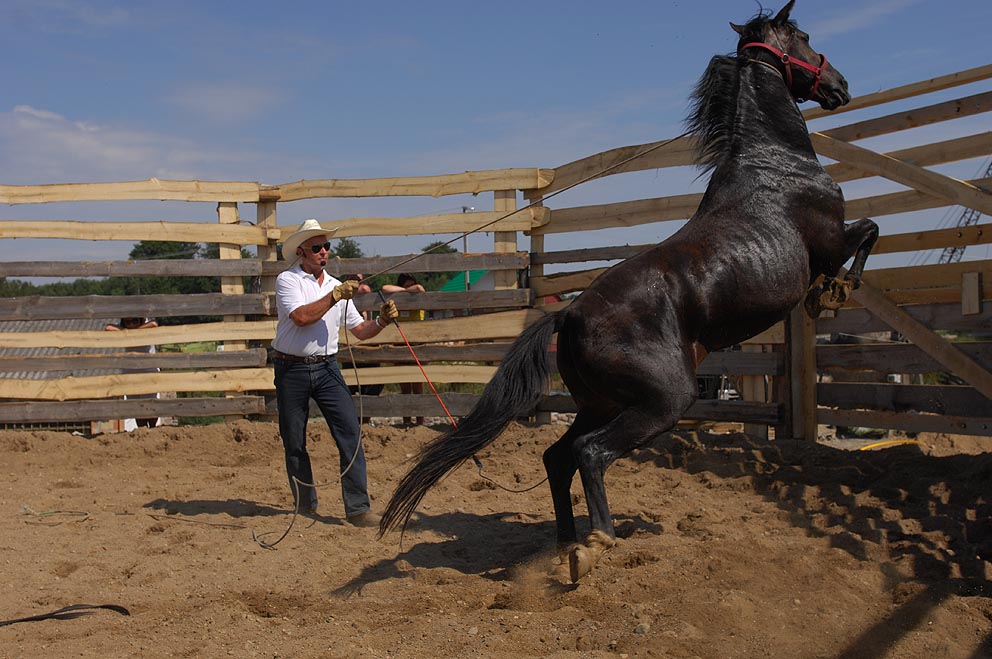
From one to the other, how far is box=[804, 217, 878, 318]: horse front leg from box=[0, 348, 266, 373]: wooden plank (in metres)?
6.02

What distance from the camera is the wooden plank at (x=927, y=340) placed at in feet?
17.1

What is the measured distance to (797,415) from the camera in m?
6.93

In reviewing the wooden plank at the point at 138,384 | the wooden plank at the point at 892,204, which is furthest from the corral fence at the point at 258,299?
the wooden plank at the point at 892,204

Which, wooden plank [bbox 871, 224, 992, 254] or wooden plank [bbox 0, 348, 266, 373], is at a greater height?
wooden plank [bbox 871, 224, 992, 254]

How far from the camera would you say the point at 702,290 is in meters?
4.43

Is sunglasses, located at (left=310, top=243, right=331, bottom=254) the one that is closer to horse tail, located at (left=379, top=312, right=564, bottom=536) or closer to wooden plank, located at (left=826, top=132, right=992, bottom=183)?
horse tail, located at (left=379, top=312, right=564, bottom=536)

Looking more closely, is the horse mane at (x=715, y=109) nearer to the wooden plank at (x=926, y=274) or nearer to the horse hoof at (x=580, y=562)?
the wooden plank at (x=926, y=274)

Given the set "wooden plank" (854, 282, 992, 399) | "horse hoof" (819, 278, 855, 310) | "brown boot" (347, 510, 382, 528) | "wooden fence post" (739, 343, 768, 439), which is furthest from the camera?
"wooden fence post" (739, 343, 768, 439)

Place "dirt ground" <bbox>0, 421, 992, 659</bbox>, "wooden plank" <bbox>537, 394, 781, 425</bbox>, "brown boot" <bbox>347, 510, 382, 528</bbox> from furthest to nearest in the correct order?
"wooden plank" <bbox>537, 394, 781, 425</bbox> → "brown boot" <bbox>347, 510, 382, 528</bbox> → "dirt ground" <bbox>0, 421, 992, 659</bbox>

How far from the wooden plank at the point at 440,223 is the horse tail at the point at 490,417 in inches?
168

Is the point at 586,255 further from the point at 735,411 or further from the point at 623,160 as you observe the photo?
the point at 735,411

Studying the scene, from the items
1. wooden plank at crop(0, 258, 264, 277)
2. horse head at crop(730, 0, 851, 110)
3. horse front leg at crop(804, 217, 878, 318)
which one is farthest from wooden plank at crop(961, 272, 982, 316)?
wooden plank at crop(0, 258, 264, 277)

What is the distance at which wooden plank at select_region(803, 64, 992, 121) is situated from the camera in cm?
571

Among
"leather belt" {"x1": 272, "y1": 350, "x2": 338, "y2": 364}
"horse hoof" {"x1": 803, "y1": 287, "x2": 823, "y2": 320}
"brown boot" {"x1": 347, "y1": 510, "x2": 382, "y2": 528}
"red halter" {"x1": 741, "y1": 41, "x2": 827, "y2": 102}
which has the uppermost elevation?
"red halter" {"x1": 741, "y1": 41, "x2": 827, "y2": 102}
